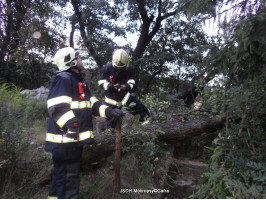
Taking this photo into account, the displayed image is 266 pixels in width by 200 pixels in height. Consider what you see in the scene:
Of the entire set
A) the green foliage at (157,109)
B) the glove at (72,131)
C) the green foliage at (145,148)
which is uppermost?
the green foliage at (157,109)

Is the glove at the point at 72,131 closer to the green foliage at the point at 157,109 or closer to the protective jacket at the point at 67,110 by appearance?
the protective jacket at the point at 67,110

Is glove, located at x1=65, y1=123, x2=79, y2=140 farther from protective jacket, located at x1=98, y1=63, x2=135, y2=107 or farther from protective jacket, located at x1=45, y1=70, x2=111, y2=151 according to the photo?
protective jacket, located at x1=98, y1=63, x2=135, y2=107

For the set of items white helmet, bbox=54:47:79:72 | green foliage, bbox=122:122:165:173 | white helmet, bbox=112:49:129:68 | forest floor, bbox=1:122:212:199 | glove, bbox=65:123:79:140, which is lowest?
forest floor, bbox=1:122:212:199

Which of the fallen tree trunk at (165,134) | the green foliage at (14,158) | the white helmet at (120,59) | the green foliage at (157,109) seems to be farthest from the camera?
the green foliage at (157,109)

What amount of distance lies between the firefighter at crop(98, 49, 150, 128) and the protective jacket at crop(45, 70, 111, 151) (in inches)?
62.1

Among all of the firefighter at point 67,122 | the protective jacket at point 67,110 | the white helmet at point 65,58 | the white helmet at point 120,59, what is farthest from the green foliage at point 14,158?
the white helmet at point 120,59

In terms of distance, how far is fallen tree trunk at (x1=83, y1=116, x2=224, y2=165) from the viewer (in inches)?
146

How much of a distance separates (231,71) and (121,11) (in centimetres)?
760

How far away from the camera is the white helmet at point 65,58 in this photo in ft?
9.26

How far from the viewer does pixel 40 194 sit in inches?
129

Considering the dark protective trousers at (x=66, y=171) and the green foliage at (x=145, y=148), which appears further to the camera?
the green foliage at (x=145, y=148)

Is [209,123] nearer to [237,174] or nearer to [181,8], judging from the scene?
[237,174]

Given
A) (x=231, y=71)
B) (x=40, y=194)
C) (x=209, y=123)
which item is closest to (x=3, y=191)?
(x=40, y=194)

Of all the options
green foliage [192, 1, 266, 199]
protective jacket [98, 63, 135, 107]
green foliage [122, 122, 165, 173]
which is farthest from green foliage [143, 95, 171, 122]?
green foliage [192, 1, 266, 199]
